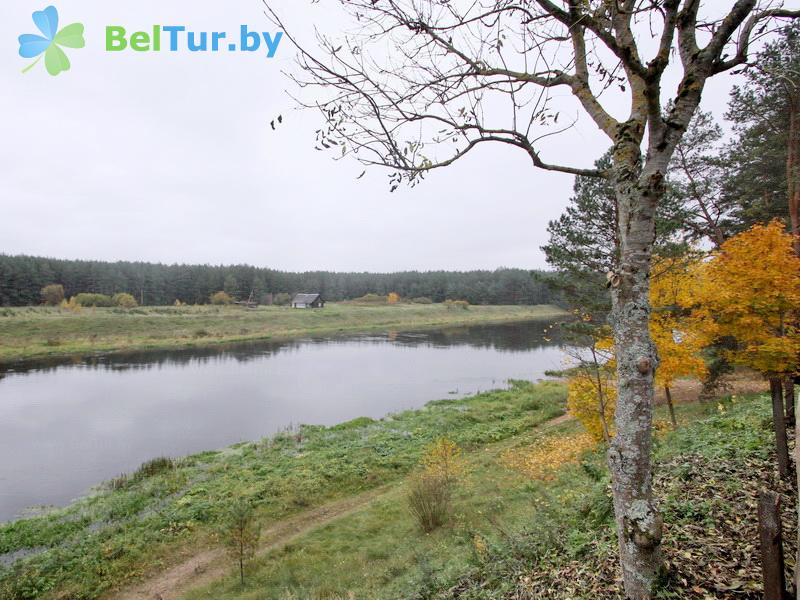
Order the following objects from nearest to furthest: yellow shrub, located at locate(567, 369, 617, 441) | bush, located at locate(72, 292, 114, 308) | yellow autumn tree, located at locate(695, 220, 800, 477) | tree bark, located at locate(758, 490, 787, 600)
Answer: tree bark, located at locate(758, 490, 787, 600) → yellow autumn tree, located at locate(695, 220, 800, 477) → yellow shrub, located at locate(567, 369, 617, 441) → bush, located at locate(72, 292, 114, 308)

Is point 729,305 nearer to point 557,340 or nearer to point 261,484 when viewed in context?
point 261,484

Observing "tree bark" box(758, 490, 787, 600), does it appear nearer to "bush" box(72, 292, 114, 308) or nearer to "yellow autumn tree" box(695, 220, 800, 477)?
"yellow autumn tree" box(695, 220, 800, 477)

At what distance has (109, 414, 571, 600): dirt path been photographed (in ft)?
28.1

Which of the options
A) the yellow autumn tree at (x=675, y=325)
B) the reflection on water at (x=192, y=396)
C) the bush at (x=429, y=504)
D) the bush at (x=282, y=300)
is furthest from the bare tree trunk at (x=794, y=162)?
the bush at (x=282, y=300)

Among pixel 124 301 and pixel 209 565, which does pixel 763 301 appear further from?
pixel 124 301

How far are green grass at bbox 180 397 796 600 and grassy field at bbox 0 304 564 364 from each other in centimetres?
4040

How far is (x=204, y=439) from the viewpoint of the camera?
18891mm

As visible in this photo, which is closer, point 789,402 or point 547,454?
point 789,402

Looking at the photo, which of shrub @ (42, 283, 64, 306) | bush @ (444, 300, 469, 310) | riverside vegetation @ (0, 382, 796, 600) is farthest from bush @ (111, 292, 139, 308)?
riverside vegetation @ (0, 382, 796, 600)

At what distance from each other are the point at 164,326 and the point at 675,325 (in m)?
54.2

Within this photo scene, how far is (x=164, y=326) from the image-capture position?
2053 inches

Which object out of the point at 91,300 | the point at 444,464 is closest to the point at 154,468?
the point at 444,464

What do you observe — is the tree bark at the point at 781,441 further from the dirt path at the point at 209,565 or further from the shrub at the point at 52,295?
the shrub at the point at 52,295

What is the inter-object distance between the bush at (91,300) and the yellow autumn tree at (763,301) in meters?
79.4
